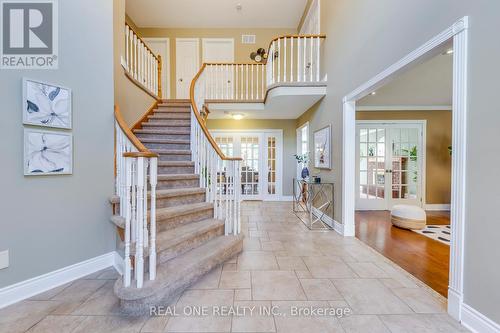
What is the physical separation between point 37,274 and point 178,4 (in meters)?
6.20

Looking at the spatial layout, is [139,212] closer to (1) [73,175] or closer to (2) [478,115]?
(1) [73,175]

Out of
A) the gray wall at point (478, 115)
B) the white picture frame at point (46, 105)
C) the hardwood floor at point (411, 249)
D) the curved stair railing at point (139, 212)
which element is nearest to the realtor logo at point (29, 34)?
the white picture frame at point (46, 105)

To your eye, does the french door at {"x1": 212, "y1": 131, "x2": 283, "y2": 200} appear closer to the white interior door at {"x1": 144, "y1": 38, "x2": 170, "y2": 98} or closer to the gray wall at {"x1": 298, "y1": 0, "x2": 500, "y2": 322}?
the white interior door at {"x1": 144, "y1": 38, "x2": 170, "y2": 98}

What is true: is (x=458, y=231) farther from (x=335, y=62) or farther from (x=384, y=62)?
(x=335, y=62)

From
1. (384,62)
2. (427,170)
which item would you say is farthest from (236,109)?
(427,170)

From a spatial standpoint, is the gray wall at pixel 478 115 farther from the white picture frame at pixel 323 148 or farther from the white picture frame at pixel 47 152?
the white picture frame at pixel 47 152

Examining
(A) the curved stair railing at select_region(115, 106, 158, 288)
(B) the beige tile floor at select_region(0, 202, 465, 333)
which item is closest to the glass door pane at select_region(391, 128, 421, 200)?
(B) the beige tile floor at select_region(0, 202, 465, 333)

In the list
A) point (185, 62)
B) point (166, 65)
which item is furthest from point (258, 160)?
point (166, 65)

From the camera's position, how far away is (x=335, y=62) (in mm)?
3600

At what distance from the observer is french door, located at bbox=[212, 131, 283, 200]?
657 centimetres

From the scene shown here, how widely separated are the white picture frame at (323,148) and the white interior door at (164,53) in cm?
473

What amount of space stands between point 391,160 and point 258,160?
3458 millimetres

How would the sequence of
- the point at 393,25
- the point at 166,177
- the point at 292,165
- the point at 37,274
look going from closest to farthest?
1. the point at 37,274
2. the point at 393,25
3. the point at 166,177
4. the point at 292,165

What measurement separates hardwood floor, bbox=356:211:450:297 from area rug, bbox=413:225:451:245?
14 cm
